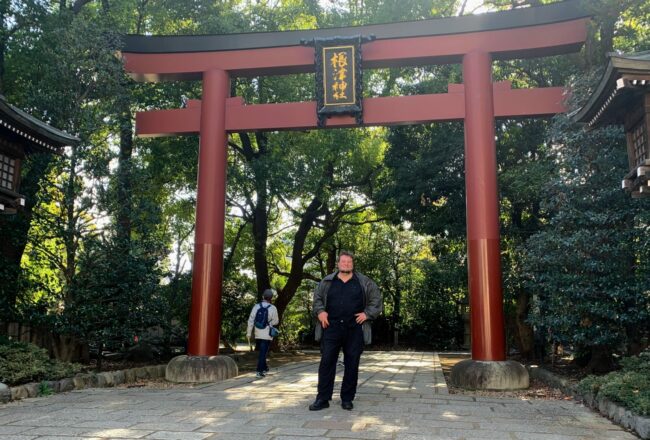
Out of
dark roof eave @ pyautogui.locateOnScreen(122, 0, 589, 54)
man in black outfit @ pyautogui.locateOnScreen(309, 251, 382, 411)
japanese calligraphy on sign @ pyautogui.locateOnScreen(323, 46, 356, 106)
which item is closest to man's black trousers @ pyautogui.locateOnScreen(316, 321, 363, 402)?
man in black outfit @ pyautogui.locateOnScreen(309, 251, 382, 411)

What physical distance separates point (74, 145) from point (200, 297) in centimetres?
322

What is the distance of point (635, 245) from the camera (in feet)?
23.5

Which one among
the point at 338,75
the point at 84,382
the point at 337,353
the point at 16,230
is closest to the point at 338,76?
the point at 338,75

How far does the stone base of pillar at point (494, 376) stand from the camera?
7555 mm

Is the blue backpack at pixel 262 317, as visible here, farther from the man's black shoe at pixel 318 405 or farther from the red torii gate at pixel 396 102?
the man's black shoe at pixel 318 405

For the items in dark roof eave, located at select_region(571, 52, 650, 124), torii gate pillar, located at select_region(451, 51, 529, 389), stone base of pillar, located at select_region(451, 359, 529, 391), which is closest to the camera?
dark roof eave, located at select_region(571, 52, 650, 124)

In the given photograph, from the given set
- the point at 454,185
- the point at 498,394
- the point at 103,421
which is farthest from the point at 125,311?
the point at 454,185

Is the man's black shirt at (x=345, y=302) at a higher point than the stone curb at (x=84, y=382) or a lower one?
higher

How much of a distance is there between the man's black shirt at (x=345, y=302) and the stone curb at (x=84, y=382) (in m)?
3.86

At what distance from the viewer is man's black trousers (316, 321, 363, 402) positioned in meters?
5.09

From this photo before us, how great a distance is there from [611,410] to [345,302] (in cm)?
276

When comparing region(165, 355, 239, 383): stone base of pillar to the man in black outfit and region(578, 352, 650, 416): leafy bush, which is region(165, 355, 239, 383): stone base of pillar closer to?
the man in black outfit

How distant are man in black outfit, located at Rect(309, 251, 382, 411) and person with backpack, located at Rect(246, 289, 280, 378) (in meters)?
3.66

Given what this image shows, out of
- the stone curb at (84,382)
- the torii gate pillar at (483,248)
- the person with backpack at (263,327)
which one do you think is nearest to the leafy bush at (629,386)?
the torii gate pillar at (483,248)
